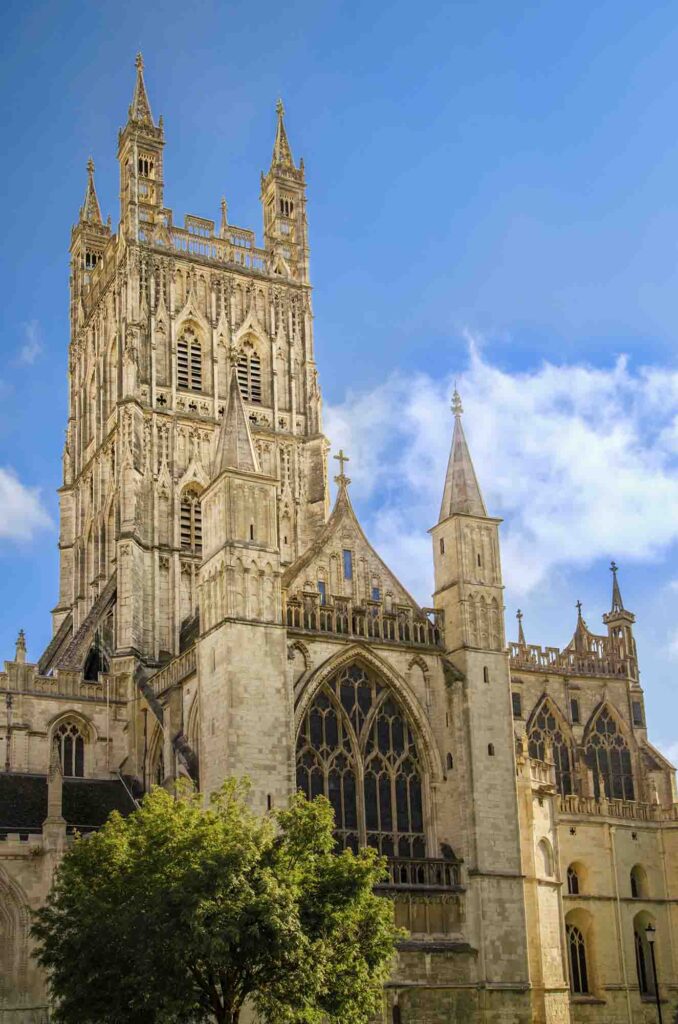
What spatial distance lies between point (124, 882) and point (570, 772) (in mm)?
27275

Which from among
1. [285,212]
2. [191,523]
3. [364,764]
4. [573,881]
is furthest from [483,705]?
[285,212]

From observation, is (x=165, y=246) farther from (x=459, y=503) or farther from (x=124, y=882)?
(x=124, y=882)

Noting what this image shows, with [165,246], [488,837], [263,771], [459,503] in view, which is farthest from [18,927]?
[165,246]

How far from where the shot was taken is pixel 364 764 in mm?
44406

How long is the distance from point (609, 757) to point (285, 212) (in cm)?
3164

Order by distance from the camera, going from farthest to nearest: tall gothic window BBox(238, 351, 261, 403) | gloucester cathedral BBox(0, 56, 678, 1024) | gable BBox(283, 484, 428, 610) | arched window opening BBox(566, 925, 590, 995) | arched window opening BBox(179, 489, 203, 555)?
1. tall gothic window BBox(238, 351, 261, 403)
2. arched window opening BBox(179, 489, 203, 555)
3. arched window opening BBox(566, 925, 590, 995)
4. gable BBox(283, 484, 428, 610)
5. gloucester cathedral BBox(0, 56, 678, 1024)

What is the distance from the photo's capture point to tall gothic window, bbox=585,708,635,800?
56875 millimetres

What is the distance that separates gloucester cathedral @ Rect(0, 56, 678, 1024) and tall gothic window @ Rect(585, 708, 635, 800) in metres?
0.10

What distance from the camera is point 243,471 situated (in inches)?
1746

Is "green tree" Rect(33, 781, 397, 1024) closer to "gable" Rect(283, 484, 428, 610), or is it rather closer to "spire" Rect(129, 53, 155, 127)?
"gable" Rect(283, 484, 428, 610)

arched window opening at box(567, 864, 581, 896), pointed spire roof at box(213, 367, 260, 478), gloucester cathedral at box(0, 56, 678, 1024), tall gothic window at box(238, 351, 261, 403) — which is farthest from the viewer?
tall gothic window at box(238, 351, 261, 403)

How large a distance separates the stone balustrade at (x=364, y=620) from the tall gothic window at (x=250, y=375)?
19.0 m

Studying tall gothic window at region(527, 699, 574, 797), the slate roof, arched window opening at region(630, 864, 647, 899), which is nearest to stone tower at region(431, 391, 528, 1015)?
tall gothic window at region(527, 699, 574, 797)

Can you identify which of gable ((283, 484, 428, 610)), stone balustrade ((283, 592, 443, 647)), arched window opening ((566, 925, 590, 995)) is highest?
gable ((283, 484, 428, 610))
